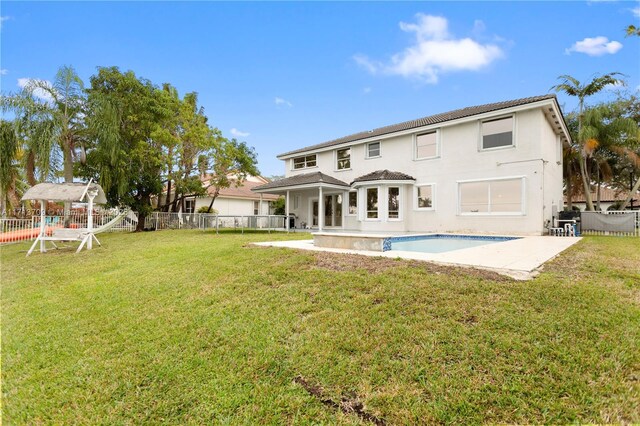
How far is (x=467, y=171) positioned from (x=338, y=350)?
14.3m

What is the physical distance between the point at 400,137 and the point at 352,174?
12.7ft

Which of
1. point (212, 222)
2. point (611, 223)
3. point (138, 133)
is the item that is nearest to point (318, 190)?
point (212, 222)

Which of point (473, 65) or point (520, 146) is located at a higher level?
point (473, 65)

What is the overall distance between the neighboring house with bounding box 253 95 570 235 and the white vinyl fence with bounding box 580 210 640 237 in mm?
1450

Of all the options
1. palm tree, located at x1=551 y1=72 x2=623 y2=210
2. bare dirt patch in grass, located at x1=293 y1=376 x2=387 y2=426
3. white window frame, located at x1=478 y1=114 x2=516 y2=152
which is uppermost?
palm tree, located at x1=551 y1=72 x2=623 y2=210

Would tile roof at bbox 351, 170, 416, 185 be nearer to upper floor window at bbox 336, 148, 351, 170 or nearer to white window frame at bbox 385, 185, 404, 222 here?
white window frame at bbox 385, 185, 404, 222

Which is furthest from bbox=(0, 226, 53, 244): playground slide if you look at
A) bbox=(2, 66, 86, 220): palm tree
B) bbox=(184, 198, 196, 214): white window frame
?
bbox=(184, 198, 196, 214): white window frame

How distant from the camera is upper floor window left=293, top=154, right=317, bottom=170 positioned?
2248 centimetres

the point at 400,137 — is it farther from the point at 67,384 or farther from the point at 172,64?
the point at 67,384

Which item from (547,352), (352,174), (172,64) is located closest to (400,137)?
(352,174)

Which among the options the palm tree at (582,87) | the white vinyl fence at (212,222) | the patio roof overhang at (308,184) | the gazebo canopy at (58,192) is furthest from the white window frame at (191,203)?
the palm tree at (582,87)

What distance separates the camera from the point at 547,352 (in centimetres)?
283

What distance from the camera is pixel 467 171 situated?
1502 cm

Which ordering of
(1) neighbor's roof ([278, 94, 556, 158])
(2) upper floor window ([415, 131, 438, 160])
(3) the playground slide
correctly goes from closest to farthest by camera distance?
(1) neighbor's roof ([278, 94, 556, 158])
(2) upper floor window ([415, 131, 438, 160])
(3) the playground slide
